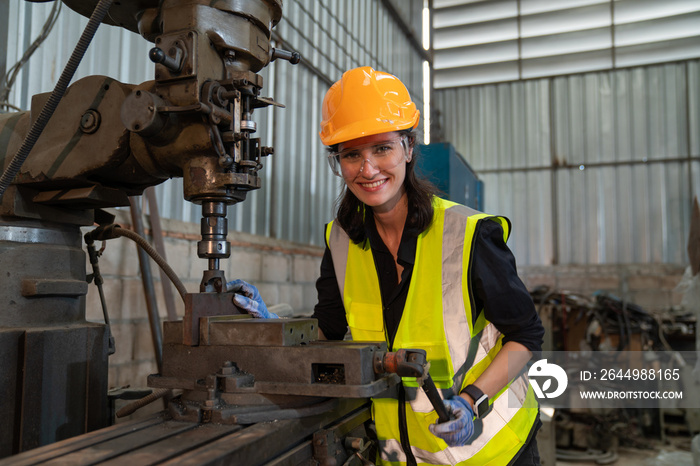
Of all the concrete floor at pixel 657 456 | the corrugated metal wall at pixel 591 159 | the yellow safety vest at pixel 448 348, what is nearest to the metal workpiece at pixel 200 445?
Answer: the yellow safety vest at pixel 448 348

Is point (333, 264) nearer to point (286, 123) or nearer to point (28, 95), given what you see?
point (28, 95)

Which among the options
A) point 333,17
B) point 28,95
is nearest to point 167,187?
Result: point 28,95

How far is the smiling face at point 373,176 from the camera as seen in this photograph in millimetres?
1265

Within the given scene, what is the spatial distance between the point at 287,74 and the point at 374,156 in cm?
251

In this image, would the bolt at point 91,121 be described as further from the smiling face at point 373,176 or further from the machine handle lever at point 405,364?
the machine handle lever at point 405,364

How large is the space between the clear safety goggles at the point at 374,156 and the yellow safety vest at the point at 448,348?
0.17 m

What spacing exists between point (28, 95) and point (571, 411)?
3.93 metres

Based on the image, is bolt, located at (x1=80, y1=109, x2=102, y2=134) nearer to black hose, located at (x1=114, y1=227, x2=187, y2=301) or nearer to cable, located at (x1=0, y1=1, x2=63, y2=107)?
black hose, located at (x1=114, y1=227, x2=187, y2=301)

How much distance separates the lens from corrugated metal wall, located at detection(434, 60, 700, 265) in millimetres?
6863

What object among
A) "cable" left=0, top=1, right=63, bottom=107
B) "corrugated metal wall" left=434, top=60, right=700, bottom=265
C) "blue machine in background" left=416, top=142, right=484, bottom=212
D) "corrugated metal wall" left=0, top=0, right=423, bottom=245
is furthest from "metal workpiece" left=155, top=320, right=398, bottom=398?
"corrugated metal wall" left=434, top=60, right=700, bottom=265

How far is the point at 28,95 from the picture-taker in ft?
5.82

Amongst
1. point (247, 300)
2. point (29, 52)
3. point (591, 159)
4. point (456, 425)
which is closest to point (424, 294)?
point (456, 425)

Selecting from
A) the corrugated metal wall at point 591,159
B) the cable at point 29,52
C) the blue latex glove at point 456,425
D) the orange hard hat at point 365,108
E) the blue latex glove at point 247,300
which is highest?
the corrugated metal wall at point 591,159

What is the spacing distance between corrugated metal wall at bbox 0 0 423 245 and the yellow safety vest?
1.47m
